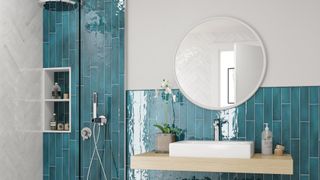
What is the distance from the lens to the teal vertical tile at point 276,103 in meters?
4.38

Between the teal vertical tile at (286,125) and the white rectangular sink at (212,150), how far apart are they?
42 cm

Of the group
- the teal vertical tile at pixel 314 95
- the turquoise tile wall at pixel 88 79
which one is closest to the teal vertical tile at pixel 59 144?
the turquoise tile wall at pixel 88 79

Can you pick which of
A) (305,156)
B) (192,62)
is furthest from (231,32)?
(305,156)

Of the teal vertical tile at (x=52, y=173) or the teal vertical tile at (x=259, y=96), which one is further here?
the teal vertical tile at (x=52, y=173)

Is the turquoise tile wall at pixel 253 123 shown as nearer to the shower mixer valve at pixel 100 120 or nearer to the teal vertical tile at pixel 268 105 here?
the teal vertical tile at pixel 268 105

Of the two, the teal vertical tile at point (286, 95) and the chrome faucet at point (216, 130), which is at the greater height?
the teal vertical tile at point (286, 95)

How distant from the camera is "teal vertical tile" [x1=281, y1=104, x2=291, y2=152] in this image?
14.2ft

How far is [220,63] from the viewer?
4512mm

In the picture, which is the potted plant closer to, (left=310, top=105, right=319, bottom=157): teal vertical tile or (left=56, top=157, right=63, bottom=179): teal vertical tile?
(left=56, top=157, right=63, bottom=179): teal vertical tile

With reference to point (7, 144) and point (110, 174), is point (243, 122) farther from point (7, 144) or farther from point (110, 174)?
point (7, 144)

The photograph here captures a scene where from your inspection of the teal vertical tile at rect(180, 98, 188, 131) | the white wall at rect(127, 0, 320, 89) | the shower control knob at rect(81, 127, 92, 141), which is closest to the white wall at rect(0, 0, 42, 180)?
the shower control knob at rect(81, 127, 92, 141)

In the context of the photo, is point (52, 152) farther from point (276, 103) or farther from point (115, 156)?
point (276, 103)

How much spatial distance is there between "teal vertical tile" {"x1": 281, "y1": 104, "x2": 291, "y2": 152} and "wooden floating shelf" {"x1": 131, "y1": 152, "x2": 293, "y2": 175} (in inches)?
7.2

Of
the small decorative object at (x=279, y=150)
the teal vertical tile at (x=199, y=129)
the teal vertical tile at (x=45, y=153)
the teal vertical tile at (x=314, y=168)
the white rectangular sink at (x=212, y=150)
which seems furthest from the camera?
the teal vertical tile at (x=45, y=153)
